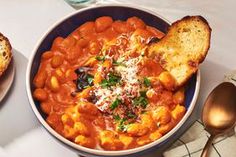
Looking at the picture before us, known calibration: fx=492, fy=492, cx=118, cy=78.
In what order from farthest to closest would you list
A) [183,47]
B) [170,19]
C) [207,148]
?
[170,19], [183,47], [207,148]

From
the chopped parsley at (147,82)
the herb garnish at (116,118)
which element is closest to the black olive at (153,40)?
the chopped parsley at (147,82)

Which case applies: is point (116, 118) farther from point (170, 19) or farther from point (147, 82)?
point (170, 19)

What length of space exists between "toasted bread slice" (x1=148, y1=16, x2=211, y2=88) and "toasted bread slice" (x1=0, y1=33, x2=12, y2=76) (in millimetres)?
377

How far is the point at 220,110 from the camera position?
1.22 metres

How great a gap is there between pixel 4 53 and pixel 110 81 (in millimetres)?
305

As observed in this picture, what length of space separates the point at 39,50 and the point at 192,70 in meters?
0.41

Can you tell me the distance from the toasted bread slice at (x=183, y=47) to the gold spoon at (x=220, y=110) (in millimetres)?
85

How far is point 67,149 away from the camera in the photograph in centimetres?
124

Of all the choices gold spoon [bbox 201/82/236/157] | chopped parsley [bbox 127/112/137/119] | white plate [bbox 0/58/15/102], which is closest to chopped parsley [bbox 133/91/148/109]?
chopped parsley [bbox 127/112/137/119]

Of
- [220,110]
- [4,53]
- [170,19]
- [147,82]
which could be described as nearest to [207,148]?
[220,110]

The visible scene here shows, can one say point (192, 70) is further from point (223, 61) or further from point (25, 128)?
point (25, 128)

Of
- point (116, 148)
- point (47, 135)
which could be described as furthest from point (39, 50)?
point (116, 148)

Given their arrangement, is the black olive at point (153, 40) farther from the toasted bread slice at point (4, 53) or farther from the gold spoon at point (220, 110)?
the toasted bread slice at point (4, 53)

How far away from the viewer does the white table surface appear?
54.5 inches
